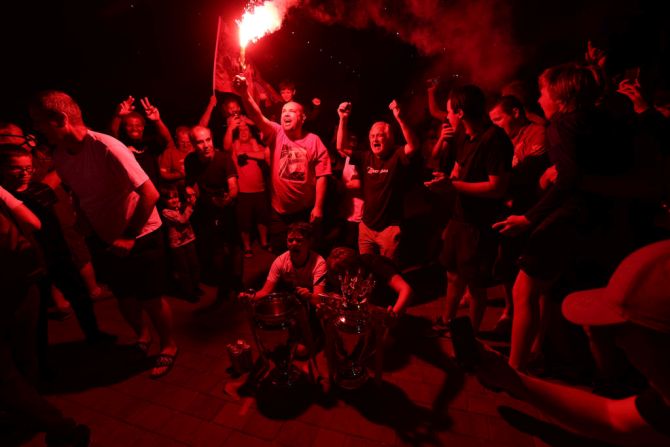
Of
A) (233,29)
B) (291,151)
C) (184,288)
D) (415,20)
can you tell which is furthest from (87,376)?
(415,20)

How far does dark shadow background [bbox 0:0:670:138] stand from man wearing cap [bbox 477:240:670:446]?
3380 millimetres

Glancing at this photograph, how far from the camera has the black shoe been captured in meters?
2.38

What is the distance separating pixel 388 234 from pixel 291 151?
5.30 feet

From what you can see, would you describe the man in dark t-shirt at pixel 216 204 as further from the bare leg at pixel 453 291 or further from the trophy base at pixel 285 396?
the bare leg at pixel 453 291

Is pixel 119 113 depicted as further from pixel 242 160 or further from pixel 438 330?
pixel 438 330

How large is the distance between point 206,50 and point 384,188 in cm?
572

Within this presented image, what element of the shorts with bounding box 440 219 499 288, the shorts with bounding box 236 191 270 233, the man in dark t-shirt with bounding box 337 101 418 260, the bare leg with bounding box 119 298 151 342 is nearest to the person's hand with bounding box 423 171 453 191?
the shorts with bounding box 440 219 499 288

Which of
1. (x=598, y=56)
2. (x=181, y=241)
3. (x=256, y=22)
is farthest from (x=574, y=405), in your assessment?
(x=256, y=22)

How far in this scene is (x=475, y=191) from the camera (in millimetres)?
3082

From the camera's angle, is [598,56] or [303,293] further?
[598,56]

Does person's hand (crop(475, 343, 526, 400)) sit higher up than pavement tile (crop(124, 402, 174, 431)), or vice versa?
person's hand (crop(475, 343, 526, 400))

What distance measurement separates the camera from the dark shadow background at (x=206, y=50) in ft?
16.5

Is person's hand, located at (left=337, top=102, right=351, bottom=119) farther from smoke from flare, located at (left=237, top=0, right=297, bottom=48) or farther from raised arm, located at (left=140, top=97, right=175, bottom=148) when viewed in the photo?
raised arm, located at (left=140, top=97, right=175, bottom=148)

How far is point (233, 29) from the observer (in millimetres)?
5320
